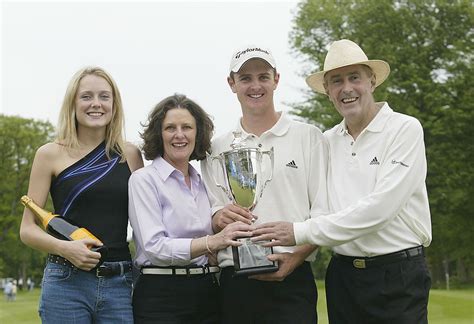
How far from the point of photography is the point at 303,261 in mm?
5230

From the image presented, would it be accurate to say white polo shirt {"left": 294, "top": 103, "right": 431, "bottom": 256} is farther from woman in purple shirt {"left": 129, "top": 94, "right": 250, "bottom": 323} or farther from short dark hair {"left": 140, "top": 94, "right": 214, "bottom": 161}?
short dark hair {"left": 140, "top": 94, "right": 214, "bottom": 161}

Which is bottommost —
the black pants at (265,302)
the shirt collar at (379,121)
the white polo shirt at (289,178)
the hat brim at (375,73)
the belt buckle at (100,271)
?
the black pants at (265,302)

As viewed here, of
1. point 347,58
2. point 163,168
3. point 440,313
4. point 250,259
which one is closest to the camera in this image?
point 250,259

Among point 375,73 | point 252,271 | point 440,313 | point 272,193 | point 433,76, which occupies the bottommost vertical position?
point 440,313

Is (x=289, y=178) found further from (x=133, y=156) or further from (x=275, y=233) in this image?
(x=133, y=156)

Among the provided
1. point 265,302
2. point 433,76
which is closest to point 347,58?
point 265,302

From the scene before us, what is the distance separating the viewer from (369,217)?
190 inches

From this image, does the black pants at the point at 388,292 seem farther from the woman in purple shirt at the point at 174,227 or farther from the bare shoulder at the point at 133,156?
the bare shoulder at the point at 133,156

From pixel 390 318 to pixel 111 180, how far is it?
91.1 inches

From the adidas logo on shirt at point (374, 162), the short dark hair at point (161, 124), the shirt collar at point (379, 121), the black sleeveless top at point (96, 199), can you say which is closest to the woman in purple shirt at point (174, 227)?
the short dark hair at point (161, 124)

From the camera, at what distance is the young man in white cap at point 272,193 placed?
5094mm

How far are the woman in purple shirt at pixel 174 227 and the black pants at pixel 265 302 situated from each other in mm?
139

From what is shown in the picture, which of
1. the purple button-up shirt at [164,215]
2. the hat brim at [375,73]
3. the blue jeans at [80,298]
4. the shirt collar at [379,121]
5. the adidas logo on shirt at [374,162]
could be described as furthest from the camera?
the hat brim at [375,73]

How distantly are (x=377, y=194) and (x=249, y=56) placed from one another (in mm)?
1488
